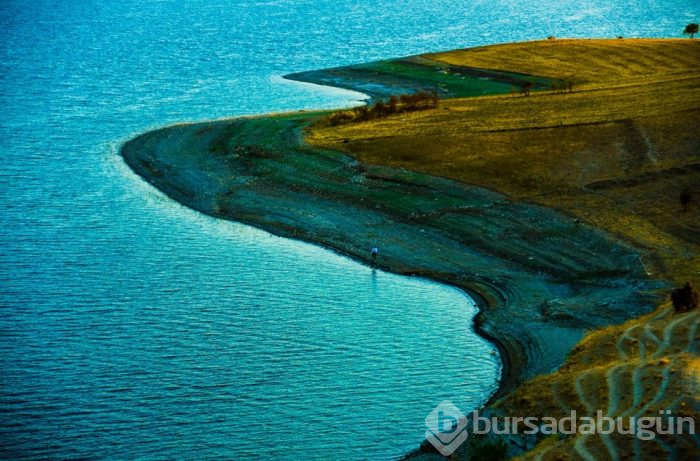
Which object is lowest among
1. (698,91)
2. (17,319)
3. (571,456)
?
(17,319)

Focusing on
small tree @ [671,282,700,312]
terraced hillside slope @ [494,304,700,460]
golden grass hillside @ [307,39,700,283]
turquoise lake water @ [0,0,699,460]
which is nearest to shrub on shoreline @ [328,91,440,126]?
golden grass hillside @ [307,39,700,283]

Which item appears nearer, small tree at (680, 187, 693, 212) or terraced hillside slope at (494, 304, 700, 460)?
terraced hillside slope at (494, 304, 700, 460)

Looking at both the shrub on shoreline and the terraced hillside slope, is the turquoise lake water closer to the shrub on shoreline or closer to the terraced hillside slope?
the terraced hillside slope

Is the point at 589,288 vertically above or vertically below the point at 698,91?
below

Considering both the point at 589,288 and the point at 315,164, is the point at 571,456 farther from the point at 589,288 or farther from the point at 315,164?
the point at 315,164

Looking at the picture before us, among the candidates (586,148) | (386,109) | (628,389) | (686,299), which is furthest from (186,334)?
(386,109)

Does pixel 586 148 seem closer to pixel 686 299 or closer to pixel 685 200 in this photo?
pixel 685 200

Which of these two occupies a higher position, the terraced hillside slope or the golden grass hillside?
the golden grass hillside

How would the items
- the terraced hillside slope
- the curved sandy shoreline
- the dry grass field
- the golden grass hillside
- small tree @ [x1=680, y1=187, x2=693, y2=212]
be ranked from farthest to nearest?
1. small tree @ [x1=680, y1=187, x2=693, y2=212]
2. the golden grass hillside
3. the curved sandy shoreline
4. the dry grass field
5. the terraced hillside slope

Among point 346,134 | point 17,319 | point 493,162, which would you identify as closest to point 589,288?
point 493,162
